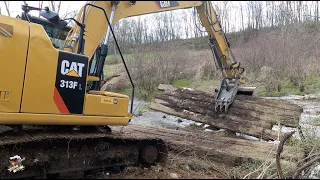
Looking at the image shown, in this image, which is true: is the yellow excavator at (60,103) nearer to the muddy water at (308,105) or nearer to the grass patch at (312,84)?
the muddy water at (308,105)

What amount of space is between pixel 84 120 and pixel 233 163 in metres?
2.26

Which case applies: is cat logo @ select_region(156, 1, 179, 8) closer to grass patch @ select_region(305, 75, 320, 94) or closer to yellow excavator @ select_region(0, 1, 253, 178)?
yellow excavator @ select_region(0, 1, 253, 178)

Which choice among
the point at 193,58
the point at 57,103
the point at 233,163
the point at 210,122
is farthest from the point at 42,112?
the point at 193,58

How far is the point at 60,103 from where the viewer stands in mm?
4117

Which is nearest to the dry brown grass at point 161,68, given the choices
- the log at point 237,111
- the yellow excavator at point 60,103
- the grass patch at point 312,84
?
the grass patch at point 312,84

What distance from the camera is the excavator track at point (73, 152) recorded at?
12.6 feet

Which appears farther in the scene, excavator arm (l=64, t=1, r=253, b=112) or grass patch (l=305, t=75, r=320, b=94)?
grass patch (l=305, t=75, r=320, b=94)

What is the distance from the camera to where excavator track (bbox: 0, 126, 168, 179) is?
3.85 m

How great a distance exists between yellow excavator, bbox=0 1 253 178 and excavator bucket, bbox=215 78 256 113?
3.14 meters

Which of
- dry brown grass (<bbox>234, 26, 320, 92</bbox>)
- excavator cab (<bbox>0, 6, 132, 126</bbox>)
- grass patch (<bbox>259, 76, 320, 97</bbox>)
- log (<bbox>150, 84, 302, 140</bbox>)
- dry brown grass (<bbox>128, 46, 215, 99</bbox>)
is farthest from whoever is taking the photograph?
dry brown grass (<bbox>128, 46, 215, 99</bbox>)

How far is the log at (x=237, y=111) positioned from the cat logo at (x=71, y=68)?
3.78m

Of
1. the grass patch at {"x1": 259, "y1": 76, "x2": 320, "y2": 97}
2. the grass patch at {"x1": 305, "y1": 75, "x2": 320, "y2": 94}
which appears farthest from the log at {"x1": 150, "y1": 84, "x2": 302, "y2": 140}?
the grass patch at {"x1": 305, "y1": 75, "x2": 320, "y2": 94}

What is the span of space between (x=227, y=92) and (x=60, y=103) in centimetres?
474

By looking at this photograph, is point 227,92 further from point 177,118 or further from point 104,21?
point 104,21
